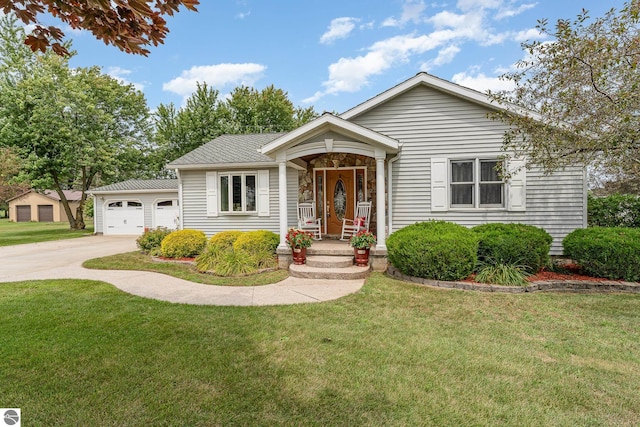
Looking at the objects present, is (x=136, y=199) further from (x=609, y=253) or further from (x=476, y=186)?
(x=609, y=253)

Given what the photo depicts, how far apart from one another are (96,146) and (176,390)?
845 inches

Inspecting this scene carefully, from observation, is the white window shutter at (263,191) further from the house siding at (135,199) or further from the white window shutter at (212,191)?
the house siding at (135,199)

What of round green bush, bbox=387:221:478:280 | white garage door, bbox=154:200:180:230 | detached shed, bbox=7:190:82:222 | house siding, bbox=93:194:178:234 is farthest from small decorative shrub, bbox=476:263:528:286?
detached shed, bbox=7:190:82:222

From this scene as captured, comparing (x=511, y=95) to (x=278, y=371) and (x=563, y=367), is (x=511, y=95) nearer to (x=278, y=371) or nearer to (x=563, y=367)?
(x=563, y=367)

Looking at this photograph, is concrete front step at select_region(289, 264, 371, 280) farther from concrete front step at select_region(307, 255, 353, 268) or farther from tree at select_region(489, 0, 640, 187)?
tree at select_region(489, 0, 640, 187)

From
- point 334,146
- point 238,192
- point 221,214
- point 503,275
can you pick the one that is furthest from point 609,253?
point 221,214

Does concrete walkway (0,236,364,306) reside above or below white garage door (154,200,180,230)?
below

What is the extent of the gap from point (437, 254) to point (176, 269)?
6057 millimetres

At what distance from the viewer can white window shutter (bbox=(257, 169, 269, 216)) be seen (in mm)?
10273

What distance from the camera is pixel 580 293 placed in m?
5.67

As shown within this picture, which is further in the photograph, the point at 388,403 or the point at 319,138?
the point at 319,138

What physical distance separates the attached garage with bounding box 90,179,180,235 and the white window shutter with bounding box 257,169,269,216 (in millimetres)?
8062

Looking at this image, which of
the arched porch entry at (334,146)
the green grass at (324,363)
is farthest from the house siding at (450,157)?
the green grass at (324,363)

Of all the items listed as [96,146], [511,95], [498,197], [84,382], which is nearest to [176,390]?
[84,382]
